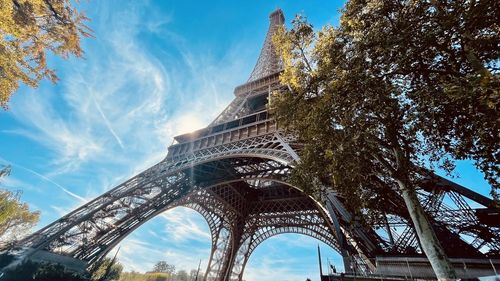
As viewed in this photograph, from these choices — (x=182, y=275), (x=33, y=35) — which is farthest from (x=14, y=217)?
(x=182, y=275)

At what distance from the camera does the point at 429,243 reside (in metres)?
4.63

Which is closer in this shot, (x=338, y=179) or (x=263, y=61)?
(x=338, y=179)

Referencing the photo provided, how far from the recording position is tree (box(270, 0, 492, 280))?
4.87 m

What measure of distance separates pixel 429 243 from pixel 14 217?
36533mm

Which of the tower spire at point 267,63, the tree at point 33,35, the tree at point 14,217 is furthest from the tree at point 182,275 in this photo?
the tree at point 33,35

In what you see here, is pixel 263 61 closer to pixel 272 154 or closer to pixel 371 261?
Result: pixel 272 154

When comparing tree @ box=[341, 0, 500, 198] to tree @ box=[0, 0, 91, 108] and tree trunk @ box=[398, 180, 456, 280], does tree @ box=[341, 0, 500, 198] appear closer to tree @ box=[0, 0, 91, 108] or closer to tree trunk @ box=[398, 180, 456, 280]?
tree trunk @ box=[398, 180, 456, 280]

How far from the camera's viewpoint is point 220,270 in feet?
76.4

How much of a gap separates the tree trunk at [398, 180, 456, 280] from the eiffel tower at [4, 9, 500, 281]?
59.7 inches

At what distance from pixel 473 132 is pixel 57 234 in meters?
18.2

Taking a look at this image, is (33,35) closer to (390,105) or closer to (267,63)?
(390,105)

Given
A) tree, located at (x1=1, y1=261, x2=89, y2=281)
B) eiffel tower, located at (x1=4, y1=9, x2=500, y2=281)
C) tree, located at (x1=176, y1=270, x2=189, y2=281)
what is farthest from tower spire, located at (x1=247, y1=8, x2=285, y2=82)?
tree, located at (x1=176, y1=270, x2=189, y2=281)

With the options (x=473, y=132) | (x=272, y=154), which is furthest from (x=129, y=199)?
(x=473, y=132)

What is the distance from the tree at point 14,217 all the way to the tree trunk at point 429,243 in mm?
27990
